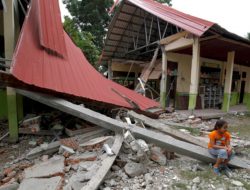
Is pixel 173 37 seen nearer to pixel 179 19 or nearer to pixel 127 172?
pixel 179 19

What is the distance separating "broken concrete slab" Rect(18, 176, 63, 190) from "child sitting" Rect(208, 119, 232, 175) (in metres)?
2.69

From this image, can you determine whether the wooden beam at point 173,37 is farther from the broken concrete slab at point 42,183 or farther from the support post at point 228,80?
the broken concrete slab at point 42,183

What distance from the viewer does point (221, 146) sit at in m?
3.59

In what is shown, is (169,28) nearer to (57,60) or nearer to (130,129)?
(57,60)

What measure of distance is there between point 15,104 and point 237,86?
15.2 m

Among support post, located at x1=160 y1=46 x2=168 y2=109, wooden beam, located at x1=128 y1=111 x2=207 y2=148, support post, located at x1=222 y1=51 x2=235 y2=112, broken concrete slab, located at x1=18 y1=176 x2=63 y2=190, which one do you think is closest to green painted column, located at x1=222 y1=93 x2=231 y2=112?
support post, located at x1=222 y1=51 x2=235 y2=112

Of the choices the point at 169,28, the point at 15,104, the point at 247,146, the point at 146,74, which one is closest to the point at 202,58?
the point at 169,28

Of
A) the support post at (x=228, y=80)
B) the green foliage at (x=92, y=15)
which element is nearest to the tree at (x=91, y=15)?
the green foliage at (x=92, y=15)

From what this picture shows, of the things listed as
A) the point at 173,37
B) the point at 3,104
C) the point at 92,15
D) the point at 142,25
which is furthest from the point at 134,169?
the point at 92,15

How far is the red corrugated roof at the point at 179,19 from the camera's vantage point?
23.2ft

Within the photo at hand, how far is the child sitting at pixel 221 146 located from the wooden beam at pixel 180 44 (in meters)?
5.73

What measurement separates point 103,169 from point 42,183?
1.03 meters

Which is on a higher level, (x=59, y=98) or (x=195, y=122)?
(x=59, y=98)

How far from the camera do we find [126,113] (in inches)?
223
